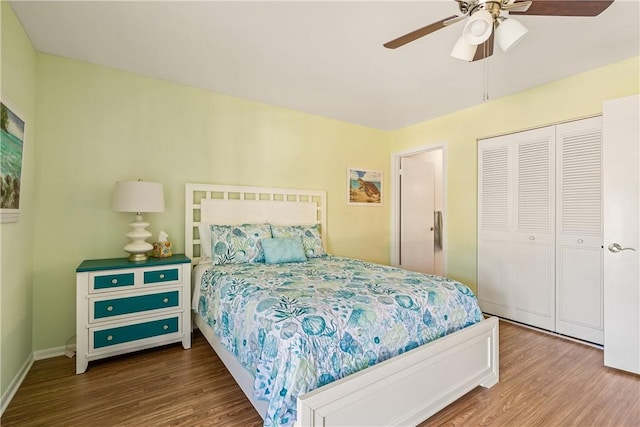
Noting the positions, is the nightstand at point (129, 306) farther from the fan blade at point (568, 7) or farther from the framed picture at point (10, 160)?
the fan blade at point (568, 7)

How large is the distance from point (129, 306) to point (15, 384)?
0.76 meters

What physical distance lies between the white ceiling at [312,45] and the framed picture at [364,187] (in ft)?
4.24

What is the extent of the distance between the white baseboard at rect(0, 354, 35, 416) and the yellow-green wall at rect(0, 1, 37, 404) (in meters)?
0.03

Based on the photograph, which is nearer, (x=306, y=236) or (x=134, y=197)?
(x=134, y=197)

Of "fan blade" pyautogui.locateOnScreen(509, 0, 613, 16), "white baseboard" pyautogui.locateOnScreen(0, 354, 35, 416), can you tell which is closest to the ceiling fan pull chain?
"fan blade" pyautogui.locateOnScreen(509, 0, 613, 16)

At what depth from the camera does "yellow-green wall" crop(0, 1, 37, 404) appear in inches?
73.0

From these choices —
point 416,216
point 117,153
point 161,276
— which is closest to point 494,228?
point 416,216

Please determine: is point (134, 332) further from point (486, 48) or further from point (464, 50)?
point (486, 48)

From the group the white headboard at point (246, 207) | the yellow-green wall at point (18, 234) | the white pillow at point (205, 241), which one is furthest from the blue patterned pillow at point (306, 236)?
the yellow-green wall at point (18, 234)

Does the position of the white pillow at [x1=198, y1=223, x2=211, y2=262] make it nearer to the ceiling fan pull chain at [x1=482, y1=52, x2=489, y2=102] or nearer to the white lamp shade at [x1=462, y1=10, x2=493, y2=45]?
the white lamp shade at [x1=462, y1=10, x2=493, y2=45]

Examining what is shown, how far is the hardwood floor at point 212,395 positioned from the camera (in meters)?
1.74

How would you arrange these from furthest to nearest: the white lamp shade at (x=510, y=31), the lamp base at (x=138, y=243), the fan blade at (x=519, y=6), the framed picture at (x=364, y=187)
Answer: the framed picture at (x=364, y=187) → the lamp base at (x=138, y=243) → the white lamp shade at (x=510, y=31) → the fan blade at (x=519, y=6)

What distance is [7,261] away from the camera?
1.91 m

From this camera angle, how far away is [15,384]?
2006 millimetres
